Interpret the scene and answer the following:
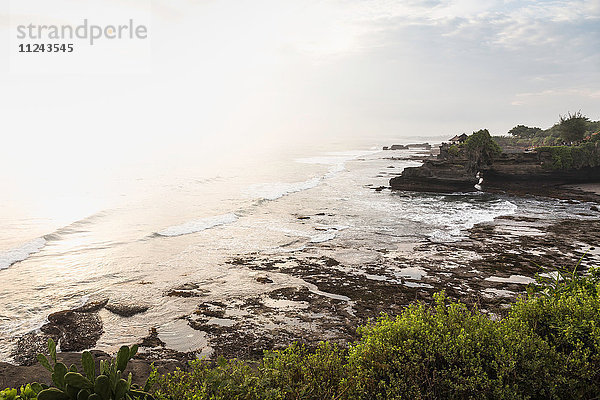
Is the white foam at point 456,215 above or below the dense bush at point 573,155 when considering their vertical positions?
below

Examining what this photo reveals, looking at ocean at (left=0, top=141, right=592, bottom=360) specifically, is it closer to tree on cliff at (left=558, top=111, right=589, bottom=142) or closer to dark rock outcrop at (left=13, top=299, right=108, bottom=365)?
dark rock outcrop at (left=13, top=299, right=108, bottom=365)

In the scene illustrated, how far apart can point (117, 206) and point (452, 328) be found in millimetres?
28641

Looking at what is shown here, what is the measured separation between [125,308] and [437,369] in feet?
30.4

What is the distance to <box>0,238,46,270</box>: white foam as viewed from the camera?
1535 centimetres

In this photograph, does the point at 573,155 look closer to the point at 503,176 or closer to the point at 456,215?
the point at 503,176

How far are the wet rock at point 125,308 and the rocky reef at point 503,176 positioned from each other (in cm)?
2961

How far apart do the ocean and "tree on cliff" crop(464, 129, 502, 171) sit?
3271 millimetres

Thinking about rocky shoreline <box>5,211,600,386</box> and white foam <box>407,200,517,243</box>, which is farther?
white foam <box>407,200,517,243</box>

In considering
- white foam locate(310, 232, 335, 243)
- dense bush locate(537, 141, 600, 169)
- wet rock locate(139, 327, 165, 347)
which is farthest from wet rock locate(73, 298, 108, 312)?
dense bush locate(537, 141, 600, 169)

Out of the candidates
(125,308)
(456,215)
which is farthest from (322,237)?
(456,215)

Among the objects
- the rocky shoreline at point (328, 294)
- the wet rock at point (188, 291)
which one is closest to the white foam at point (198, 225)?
→ the rocky shoreline at point (328, 294)

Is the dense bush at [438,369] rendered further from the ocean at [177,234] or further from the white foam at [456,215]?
the white foam at [456,215]

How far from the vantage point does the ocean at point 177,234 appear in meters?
11.1

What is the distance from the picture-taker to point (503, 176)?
36.6 meters
